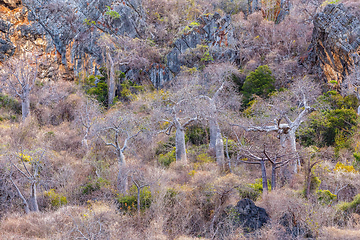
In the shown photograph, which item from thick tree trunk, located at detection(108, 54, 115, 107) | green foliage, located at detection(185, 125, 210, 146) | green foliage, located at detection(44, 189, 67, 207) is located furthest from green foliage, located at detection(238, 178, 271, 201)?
thick tree trunk, located at detection(108, 54, 115, 107)

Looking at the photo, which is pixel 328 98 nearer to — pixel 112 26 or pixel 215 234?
pixel 215 234

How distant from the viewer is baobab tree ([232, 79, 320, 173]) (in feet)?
39.5

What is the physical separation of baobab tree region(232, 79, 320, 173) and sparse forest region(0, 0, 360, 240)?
11 cm

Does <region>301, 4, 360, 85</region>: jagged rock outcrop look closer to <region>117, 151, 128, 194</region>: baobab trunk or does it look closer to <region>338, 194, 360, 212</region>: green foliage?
<region>338, 194, 360, 212</region>: green foliage

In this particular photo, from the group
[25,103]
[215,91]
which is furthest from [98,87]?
[215,91]

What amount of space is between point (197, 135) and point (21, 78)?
15.8m

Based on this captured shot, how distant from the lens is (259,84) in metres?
22.5

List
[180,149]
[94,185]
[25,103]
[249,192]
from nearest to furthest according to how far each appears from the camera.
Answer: [249,192] < [94,185] < [180,149] < [25,103]

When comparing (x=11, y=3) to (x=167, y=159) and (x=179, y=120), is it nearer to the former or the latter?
(x=179, y=120)

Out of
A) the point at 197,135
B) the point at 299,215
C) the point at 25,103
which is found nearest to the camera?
the point at 299,215

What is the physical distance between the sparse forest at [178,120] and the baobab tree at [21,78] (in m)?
0.18

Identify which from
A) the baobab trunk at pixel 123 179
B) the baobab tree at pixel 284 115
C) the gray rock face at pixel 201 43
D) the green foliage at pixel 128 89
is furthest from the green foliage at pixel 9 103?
the baobab tree at pixel 284 115

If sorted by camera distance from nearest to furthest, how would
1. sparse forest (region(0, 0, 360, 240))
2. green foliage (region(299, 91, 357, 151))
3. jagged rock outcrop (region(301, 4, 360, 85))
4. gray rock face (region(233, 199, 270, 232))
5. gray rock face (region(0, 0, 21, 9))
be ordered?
gray rock face (region(233, 199, 270, 232)), sparse forest (region(0, 0, 360, 240)), green foliage (region(299, 91, 357, 151)), jagged rock outcrop (region(301, 4, 360, 85)), gray rock face (region(0, 0, 21, 9))

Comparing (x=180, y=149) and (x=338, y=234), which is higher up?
(x=180, y=149)
